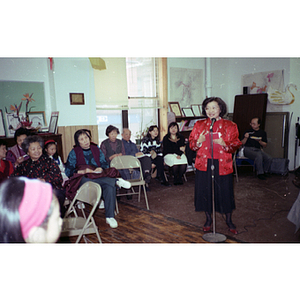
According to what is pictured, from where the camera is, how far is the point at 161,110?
290 cm

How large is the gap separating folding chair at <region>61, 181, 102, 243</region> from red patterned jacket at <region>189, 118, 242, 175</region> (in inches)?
36.8

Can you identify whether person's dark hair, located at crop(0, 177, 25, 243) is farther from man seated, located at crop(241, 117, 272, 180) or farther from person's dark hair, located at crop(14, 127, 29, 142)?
man seated, located at crop(241, 117, 272, 180)

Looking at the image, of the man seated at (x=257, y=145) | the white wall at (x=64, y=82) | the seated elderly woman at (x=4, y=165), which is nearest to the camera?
the seated elderly woman at (x=4, y=165)

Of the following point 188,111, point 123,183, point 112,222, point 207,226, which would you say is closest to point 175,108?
point 188,111

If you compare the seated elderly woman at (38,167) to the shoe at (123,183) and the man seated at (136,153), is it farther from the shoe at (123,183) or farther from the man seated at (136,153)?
the shoe at (123,183)

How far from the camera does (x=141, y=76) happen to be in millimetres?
2580

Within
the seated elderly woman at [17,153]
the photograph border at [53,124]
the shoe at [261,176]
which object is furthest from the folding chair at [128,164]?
the shoe at [261,176]

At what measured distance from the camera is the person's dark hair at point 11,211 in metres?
1.34

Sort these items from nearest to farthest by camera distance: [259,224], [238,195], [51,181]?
[51,181], [259,224], [238,195]

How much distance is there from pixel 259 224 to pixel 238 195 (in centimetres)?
51

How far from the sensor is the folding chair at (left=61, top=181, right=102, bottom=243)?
6.07ft

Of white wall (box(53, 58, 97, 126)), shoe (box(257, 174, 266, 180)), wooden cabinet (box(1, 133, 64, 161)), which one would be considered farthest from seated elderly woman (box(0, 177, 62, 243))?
shoe (box(257, 174, 266, 180))
